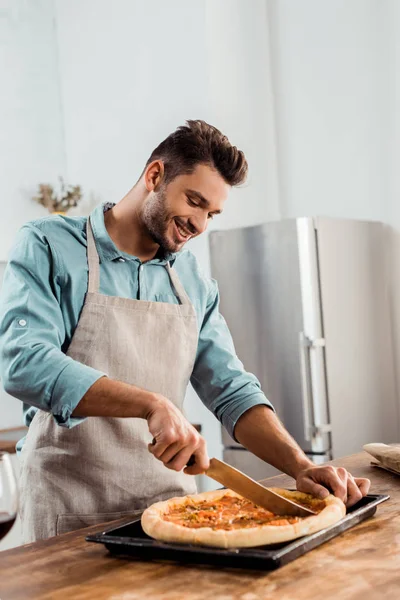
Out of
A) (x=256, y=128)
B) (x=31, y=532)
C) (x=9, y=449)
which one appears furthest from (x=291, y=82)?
(x=31, y=532)

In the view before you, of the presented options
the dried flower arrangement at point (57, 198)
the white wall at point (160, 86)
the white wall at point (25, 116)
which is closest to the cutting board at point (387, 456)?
the white wall at point (160, 86)

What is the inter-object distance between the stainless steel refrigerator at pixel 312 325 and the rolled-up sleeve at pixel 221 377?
1.54m

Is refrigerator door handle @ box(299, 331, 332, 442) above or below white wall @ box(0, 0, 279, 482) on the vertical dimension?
below

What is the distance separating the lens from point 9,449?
360cm

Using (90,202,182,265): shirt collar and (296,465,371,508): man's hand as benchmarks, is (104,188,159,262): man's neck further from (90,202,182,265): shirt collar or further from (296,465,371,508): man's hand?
(296,465,371,508): man's hand

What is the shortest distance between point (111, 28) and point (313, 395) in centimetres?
247

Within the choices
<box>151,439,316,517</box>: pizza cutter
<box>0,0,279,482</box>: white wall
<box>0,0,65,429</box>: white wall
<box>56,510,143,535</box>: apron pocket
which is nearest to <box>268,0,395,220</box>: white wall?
<box>0,0,279,482</box>: white wall

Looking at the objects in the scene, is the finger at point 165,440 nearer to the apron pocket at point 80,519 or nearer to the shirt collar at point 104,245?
the apron pocket at point 80,519

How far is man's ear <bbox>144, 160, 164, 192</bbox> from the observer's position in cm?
202

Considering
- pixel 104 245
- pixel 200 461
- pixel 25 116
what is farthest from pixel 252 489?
pixel 25 116

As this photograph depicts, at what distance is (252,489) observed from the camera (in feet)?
4.89

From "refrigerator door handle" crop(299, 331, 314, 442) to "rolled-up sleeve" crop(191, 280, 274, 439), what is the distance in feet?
4.96

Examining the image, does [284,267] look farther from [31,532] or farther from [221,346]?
[31,532]

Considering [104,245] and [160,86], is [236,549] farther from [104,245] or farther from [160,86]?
[160,86]
